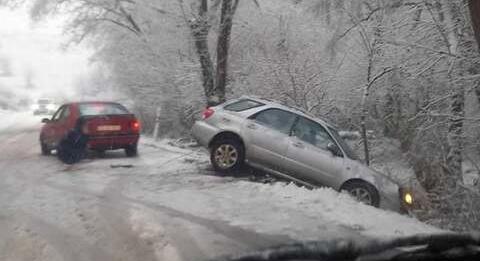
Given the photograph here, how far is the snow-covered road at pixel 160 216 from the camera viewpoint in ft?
23.2

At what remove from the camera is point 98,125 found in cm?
1472

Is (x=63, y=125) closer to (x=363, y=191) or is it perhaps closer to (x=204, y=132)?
(x=204, y=132)

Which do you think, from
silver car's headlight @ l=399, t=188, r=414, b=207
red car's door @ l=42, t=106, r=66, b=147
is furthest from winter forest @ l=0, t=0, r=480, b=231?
red car's door @ l=42, t=106, r=66, b=147

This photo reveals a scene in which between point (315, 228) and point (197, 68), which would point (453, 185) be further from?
point (197, 68)

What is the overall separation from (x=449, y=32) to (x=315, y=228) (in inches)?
A: 317

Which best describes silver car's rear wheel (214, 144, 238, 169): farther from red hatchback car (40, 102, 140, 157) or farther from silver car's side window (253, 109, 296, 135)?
red hatchback car (40, 102, 140, 157)

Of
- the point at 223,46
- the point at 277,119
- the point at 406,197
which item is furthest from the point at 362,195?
the point at 223,46

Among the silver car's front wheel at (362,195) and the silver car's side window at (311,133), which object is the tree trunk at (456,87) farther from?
the silver car's side window at (311,133)

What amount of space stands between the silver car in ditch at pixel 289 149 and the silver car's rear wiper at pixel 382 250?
334 inches

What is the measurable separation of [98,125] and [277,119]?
4668 mm

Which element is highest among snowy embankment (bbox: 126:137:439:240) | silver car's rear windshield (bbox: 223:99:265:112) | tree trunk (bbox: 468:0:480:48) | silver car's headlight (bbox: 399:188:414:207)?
tree trunk (bbox: 468:0:480:48)

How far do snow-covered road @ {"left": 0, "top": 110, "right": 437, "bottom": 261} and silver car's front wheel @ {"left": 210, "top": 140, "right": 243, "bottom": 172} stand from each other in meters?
0.28

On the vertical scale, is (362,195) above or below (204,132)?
below

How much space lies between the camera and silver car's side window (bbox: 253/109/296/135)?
12.1 meters
